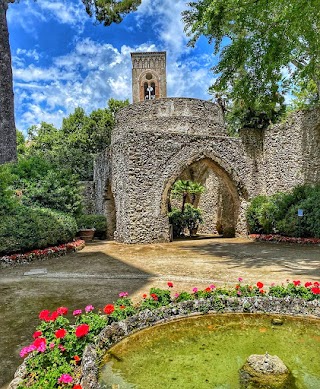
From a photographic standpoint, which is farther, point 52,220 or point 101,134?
point 101,134

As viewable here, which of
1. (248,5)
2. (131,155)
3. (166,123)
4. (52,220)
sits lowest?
(52,220)

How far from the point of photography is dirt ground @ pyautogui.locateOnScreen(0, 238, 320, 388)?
14.4 ft

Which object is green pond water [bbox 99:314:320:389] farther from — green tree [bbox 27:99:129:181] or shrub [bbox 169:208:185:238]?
green tree [bbox 27:99:129:181]

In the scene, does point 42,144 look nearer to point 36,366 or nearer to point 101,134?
point 101,134

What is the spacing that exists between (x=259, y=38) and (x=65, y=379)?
10.5m

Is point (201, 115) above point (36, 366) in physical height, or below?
above

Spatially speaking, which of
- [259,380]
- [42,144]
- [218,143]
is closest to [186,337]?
[259,380]

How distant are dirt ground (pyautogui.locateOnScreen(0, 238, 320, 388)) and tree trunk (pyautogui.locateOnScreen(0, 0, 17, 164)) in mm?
5100

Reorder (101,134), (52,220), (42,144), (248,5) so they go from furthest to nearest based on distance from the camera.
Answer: (42,144)
(101,134)
(52,220)
(248,5)

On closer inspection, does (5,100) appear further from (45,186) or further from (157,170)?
(157,170)

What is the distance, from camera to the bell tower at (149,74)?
38281mm

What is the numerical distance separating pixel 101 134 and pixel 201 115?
17.3m

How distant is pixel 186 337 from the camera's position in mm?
3457

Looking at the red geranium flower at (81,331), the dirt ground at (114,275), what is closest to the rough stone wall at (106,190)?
the dirt ground at (114,275)
